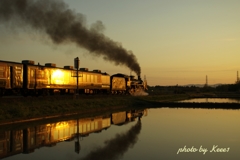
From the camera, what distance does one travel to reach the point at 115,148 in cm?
1516

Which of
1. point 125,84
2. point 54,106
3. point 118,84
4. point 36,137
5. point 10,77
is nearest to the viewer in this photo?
point 36,137

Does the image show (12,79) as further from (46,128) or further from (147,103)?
(147,103)

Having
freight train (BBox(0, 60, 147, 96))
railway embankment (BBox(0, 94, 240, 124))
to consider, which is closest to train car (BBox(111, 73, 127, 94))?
freight train (BBox(0, 60, 147, 96))

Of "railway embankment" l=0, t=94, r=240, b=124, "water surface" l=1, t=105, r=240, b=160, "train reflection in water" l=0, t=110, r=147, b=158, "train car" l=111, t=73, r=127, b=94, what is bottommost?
"water surface" l=1, t=105, r=240, b=160

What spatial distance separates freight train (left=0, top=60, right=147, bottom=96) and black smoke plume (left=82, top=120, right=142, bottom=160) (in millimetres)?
16228

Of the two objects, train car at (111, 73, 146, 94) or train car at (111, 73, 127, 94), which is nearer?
train car at (111, 73, 127, 94)

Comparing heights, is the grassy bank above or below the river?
above

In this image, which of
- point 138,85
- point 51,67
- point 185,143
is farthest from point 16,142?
point 138,85

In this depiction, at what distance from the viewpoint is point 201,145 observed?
51.8ft

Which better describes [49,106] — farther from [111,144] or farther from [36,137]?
[111,144]

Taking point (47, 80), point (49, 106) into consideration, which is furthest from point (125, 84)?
point (49, 106)

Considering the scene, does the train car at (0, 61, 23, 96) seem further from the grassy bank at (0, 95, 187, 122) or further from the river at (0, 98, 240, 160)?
the river at (0, 98, 240, 160)

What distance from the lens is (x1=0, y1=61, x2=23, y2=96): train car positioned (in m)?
29.3

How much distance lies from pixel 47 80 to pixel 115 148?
2364 centimetres
